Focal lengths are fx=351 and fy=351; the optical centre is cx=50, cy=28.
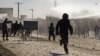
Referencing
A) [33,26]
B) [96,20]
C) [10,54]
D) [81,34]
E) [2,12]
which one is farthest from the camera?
[2,12]

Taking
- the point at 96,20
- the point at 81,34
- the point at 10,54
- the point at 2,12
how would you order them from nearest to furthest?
1. the point at 10,54
2. the point at 81,34
3. the point at 96,20
4. the point at 2,12

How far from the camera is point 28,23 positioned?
37750mm

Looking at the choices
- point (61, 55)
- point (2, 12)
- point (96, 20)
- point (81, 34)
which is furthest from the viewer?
point (2, 12)

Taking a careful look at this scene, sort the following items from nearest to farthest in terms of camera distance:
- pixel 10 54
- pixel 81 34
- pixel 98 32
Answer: pixel 10 54 → pixel 98 32 → pixel 81 34

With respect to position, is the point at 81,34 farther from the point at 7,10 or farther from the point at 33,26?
the point at 7,10

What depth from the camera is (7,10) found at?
99125mm

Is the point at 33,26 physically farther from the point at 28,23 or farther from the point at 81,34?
the point at 81,34

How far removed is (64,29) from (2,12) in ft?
261

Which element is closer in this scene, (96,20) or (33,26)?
(33,26)

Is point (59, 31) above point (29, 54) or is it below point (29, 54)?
above

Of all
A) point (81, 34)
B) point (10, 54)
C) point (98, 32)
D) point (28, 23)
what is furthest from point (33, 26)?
point (81, 34)

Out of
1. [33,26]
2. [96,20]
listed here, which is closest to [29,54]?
[33,26]

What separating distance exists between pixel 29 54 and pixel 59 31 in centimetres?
236

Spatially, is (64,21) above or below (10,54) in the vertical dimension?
above
